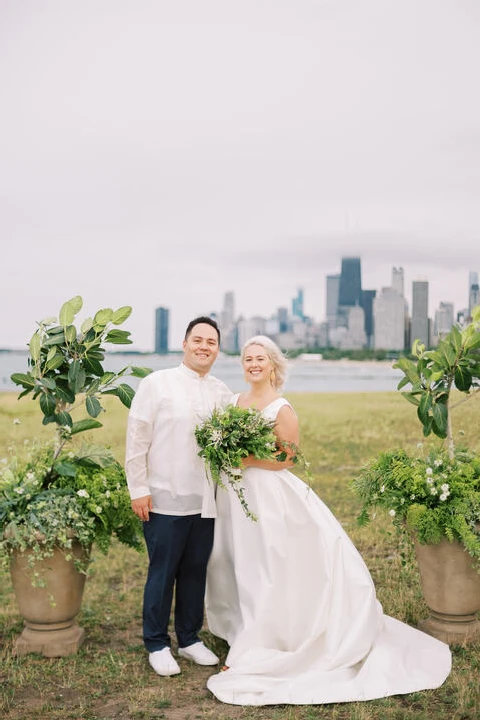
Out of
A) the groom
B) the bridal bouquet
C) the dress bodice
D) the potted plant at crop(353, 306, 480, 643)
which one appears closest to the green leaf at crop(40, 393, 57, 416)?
the groom

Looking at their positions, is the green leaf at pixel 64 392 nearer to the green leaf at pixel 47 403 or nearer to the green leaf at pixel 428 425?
the green leaf at pixel 47 403

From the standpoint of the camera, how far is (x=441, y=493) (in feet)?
15.6

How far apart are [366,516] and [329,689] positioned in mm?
1277

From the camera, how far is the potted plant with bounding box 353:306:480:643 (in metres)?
4.74

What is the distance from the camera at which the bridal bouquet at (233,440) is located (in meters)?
4.36

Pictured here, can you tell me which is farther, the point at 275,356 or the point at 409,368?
the point at 409,368

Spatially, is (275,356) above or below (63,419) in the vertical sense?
above

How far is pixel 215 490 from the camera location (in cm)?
475

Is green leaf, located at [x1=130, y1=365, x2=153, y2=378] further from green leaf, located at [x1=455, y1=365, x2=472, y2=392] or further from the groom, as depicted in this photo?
green leaf, located at [x1=455, y1=365, x2=472, y2=392]

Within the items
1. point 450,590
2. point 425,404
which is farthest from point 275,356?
point 450,590

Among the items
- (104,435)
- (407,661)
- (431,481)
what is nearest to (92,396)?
(431,481)

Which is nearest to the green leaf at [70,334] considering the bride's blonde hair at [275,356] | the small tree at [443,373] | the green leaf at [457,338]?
the bride's blonde hair at [275,356]

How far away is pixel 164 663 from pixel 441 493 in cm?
203

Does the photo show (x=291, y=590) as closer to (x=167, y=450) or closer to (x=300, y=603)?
(x=300, y=603)
